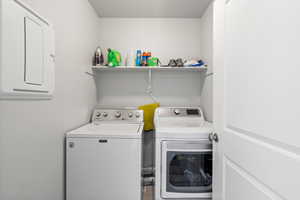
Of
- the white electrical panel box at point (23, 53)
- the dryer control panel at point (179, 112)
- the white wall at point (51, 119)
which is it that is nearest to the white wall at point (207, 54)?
the dryer control panel at point (179, 112)

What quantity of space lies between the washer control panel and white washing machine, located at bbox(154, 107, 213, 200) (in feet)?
2.26

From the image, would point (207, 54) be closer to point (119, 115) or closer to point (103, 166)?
point (119, 115)

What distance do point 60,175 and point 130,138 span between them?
0.68 meters

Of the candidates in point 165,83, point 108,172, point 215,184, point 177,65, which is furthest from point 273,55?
point 165,83

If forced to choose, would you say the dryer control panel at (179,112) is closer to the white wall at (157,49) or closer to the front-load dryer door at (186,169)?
the white wall at (157,49)

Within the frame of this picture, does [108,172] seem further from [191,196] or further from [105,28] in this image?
[105,28]

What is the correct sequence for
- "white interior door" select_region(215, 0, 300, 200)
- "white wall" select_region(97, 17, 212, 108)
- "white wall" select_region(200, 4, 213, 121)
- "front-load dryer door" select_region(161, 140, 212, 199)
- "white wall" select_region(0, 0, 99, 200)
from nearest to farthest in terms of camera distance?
1. "white interior door" select_region(215, 0, 300, 200)
2. "white wall" select_region(0, 0, 99, 200)
3. "front-load dryer door" select_region(161, 140, 212, 199)
4. "white wall" select_region(200, 4, 213, 121)
5. "white wall" select_region(97, 17, 212, 108)

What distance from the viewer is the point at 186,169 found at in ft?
5.73

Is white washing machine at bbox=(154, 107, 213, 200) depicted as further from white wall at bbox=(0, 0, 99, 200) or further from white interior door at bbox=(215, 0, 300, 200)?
white wall at bbox=(0, 0, 99, 200)

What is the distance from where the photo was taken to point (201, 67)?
228cm

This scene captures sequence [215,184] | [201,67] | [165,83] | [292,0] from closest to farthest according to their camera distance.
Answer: [292,0] → [215,184] → [201,67] → [165,83]

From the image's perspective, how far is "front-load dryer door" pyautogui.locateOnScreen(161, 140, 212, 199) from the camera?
1662 millimetres

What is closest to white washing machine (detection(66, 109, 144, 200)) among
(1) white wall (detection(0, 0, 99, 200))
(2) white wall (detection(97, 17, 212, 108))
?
(1) white wall (detection(0, 0, 99, 200))

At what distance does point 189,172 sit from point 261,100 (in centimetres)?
123
